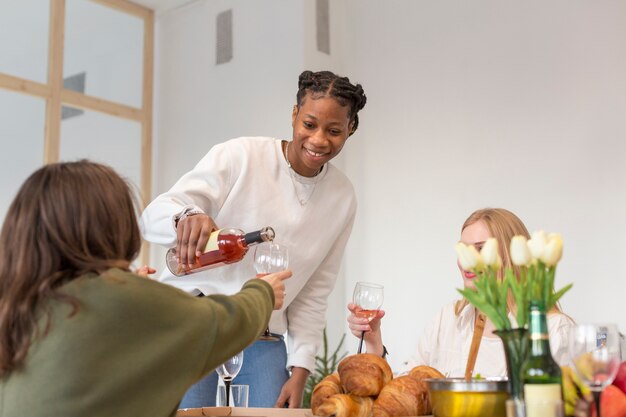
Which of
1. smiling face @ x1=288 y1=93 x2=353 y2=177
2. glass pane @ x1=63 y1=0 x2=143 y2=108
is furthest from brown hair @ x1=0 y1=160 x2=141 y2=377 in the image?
glass pane @ x1=63 y1=0 x2=143 y2=108

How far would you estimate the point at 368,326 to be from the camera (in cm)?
199

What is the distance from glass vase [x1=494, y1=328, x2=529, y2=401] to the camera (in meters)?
1.22

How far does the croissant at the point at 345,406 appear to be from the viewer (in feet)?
5.02

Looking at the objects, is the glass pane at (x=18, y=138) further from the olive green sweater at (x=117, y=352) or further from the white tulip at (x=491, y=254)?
the white tulip at (x=491, y=254)

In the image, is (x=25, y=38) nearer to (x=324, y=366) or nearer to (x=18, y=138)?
(x=18, y=138)

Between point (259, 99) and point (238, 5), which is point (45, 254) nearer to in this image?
point (259, 99)

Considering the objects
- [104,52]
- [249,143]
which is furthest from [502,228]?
[104,52]

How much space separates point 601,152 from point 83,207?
10.6ft

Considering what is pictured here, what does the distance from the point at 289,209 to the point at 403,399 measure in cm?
94

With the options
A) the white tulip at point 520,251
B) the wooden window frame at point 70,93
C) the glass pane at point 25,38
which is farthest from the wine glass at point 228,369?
the glass pane at point 25,38

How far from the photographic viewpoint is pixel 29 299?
1284mm

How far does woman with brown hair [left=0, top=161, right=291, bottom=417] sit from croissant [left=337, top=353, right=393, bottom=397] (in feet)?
0.90

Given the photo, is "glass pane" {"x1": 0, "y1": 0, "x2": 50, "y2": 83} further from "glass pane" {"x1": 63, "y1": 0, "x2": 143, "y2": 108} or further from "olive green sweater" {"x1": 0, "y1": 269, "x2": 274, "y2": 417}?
"olive green sweater" {"x1": 0, "y1": 269, "x2": 274, "y2": 417}

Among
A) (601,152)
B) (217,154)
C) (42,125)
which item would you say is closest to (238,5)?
(42,125)
